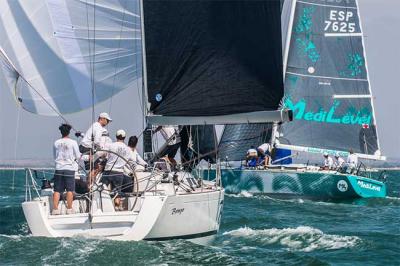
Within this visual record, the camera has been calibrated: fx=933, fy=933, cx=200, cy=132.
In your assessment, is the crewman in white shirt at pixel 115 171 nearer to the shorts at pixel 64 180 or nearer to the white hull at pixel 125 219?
the white hull at pixel 125 219

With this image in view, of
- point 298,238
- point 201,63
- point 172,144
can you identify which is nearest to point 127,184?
point 172,144

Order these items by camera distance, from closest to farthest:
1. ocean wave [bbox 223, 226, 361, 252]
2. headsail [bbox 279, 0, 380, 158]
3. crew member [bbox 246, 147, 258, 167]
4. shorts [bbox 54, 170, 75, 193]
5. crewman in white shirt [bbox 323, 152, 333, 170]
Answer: shorts [bbox 54, 170, 75, 193]
ocean wave [bbox 223, 226, 361, 252]
crew member [bbox 246, 147, 258, 167]
crewman in white shirt [bbox 323, 152, 333, 170]
headsail [bbox 279, 0, 380, 158]

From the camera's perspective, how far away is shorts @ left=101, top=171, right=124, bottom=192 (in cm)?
1470

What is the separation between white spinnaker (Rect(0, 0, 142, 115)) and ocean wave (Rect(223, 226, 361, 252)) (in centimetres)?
375

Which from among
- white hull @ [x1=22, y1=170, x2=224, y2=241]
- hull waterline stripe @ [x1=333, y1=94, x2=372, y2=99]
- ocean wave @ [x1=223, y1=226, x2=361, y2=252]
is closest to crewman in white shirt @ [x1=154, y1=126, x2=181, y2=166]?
ocean wave @ [x1=223, y1=226, x2=361, y2=252]

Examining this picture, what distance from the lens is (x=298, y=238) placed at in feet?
53.8

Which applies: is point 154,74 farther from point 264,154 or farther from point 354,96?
point 354,96

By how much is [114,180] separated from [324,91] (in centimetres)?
1907

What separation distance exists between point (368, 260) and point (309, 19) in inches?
777

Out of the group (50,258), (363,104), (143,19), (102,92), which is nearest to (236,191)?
(363,104)

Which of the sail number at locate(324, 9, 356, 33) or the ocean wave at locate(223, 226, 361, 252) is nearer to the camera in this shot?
the ocean wave at locate(223, 226, 361, 252)

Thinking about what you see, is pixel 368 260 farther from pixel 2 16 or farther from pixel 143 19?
pixel 2 16

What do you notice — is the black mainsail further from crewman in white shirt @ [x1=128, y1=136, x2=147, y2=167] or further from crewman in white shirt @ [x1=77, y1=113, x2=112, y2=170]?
crewman in white shirt @ [x1=77, y1=113, x2=112, y2=170]

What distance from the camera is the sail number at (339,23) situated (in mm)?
33250
